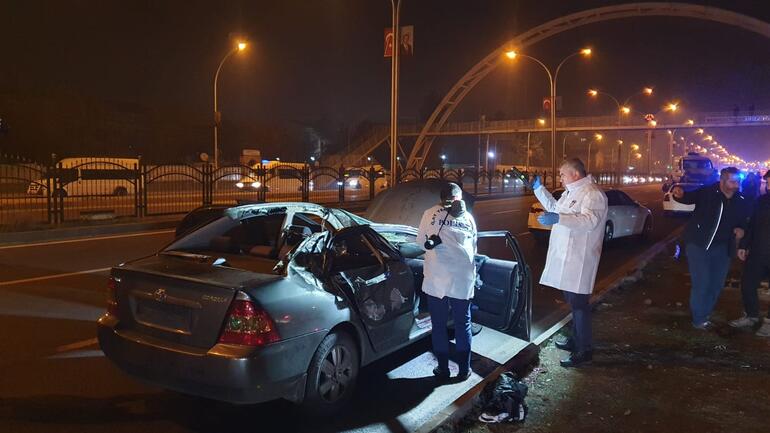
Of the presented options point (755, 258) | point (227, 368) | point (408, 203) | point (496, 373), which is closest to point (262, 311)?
point (227, 368)

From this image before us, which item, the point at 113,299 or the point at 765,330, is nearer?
the point at 113,299

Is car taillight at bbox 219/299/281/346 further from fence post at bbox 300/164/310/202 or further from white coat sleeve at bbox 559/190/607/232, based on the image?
fence post at bbox 300/164/310/202

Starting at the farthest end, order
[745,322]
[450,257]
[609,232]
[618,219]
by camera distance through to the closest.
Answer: [618,219] < [609,232] < [745,322] < [450,257]

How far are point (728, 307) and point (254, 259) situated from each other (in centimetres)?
623

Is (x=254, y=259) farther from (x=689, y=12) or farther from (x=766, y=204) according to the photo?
(x=689, y=12)

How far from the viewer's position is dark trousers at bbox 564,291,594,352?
18.0 ft

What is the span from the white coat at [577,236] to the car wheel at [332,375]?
1952 mm

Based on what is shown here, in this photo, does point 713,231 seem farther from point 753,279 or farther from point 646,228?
point 646,228

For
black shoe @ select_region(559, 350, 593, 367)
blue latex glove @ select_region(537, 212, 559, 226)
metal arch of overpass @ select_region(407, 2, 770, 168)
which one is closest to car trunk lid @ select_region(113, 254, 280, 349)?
blue latex glove @ select_region(537, 212, 559, 226)

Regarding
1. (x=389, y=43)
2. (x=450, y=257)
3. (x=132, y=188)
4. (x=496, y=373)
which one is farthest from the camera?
(x=132, y=188)

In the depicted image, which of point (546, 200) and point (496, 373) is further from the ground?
point (546, 200)

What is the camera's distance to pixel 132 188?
19094 mm

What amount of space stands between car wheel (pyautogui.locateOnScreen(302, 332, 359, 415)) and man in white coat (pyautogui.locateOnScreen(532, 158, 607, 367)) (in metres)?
1.90

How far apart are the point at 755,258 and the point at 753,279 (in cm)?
25
